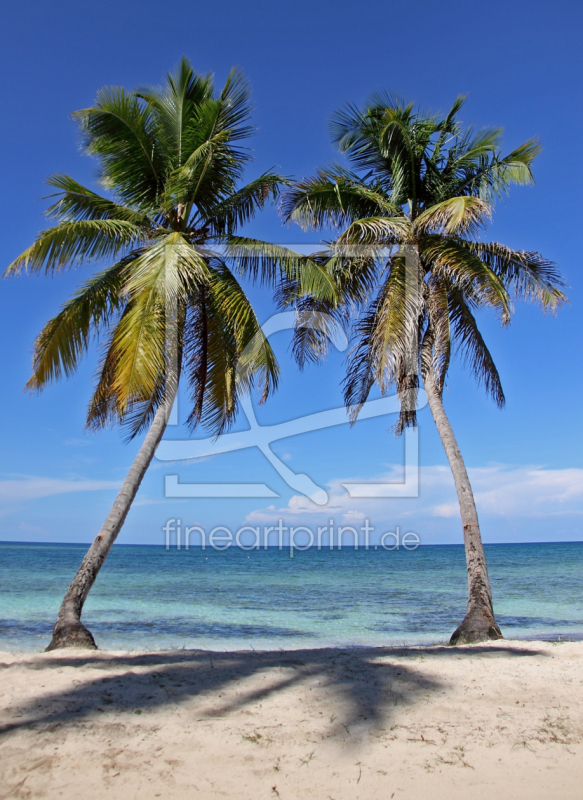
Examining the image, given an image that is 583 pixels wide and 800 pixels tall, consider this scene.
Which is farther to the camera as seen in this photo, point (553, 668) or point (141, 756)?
point (553, 668)

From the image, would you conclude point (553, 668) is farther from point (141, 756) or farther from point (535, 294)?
point (535, 294)

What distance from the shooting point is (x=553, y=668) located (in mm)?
5891

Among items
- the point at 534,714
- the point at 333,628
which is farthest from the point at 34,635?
the point at 534,714

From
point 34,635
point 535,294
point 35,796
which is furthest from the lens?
point 34,635

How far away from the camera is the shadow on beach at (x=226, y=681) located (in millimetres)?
4301

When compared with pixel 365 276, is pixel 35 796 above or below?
below

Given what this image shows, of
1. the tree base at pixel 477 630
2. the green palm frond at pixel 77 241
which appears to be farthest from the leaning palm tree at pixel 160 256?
the tree base at pixel 477 630

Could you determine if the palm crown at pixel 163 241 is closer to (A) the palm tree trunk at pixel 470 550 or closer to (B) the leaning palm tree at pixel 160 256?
(B) the leaning palm tree at pixel 160 256

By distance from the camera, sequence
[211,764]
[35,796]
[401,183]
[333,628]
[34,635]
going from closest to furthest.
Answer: [35,796], [211,764], [401,183], [34,635], [333,628]

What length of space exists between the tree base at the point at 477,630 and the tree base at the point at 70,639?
4.80 meters

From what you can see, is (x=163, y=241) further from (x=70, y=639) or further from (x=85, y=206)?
(x=70, y=639)

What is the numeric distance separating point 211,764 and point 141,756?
46cm

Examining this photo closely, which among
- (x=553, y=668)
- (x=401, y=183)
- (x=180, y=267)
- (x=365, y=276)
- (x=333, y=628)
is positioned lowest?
(x=333, y=628)

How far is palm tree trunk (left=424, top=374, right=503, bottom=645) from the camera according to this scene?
305 inches
